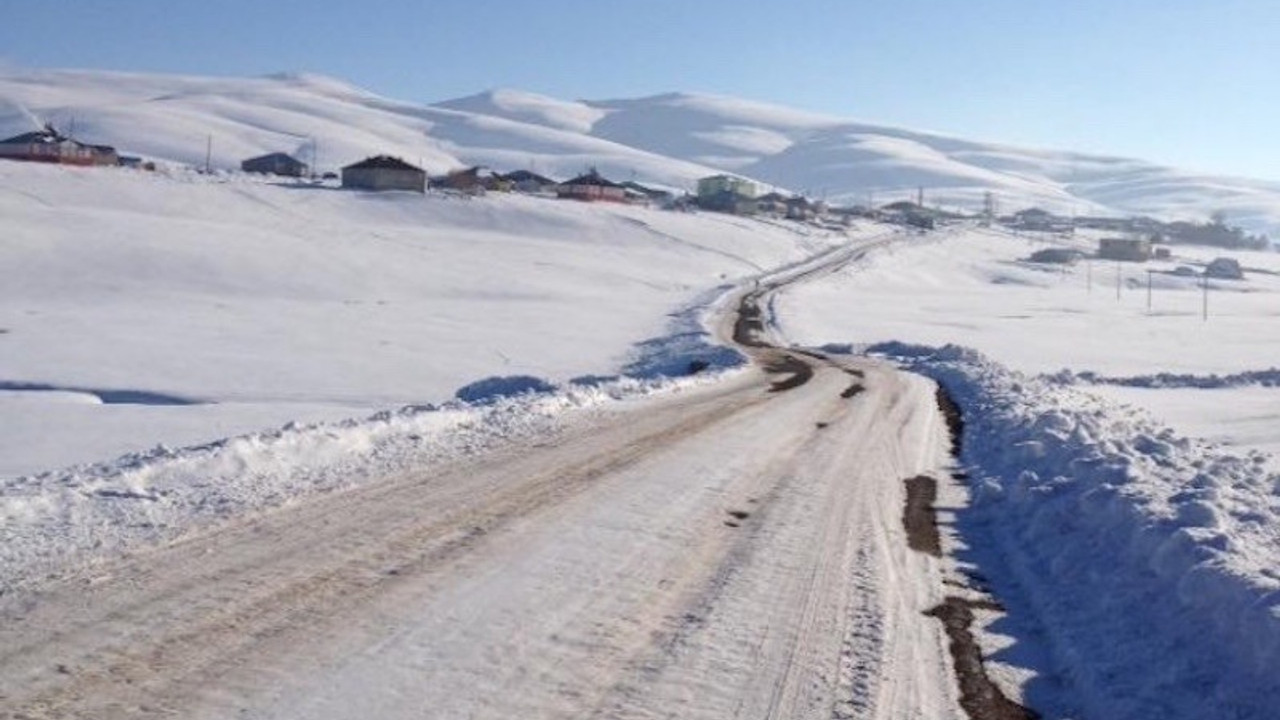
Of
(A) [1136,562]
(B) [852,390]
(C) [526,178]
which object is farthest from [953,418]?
(C) [526,178]

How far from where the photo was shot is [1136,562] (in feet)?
32.1

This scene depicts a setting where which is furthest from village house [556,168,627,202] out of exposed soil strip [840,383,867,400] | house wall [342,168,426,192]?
exposed soil strip [840,383,867,400]

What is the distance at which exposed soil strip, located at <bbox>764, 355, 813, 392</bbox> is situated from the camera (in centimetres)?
2803

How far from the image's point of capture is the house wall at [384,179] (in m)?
A: 106

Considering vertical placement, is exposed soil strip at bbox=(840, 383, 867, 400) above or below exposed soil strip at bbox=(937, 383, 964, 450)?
above

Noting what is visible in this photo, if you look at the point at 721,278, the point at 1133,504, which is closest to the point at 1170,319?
the point at 721,278

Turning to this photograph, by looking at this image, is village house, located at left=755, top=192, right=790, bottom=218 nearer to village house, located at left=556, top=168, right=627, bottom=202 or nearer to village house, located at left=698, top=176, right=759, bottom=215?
village house, located at left=698, top=176, right=759, bottom=215

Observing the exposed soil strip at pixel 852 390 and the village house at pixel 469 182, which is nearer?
the exposed soil strip at pixel 852 390

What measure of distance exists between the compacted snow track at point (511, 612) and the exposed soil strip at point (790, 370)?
47.0 ft

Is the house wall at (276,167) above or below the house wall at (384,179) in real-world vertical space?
above

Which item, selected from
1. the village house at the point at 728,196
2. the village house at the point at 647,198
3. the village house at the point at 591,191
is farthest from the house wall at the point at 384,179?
the village house at the point at 728,196

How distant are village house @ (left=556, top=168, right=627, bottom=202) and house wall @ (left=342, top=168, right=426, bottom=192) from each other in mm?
22427

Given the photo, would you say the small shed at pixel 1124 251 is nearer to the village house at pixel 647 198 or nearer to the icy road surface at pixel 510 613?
the village house at pixel 647 198

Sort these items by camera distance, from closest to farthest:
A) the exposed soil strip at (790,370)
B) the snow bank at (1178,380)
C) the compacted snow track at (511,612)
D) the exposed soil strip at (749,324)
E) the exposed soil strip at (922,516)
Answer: the compacted snow track at (511,612) → the exposed soil strip at (922,516) → the exposed soil strip at (790,370) → the snow bank at (1178,380) → the exposed soil strip at (749,324)
